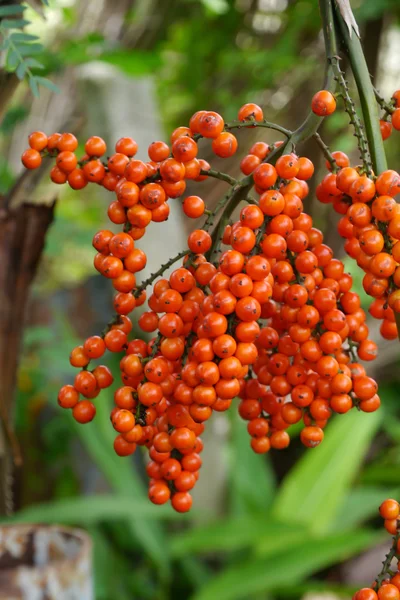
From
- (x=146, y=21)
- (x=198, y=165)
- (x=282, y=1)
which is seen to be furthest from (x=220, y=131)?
(x=146, y=21)

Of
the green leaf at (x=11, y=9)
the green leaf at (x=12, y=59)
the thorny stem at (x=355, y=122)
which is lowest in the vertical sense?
the thorny stem at (x=355, y=122)

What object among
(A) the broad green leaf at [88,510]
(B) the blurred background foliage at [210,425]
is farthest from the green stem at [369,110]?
(A) the broad green leaf at [88,510]

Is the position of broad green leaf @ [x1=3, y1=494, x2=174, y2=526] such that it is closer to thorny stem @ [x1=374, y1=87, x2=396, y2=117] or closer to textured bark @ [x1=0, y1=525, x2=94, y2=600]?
textured bark @ [x1=0, y1=525, x2=94, y2=600]

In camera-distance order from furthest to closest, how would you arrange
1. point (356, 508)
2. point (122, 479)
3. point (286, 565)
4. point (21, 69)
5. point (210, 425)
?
point (210, 425) < point (356, 508) < point (122, 479) < point (286, 565) < point (21, 69)

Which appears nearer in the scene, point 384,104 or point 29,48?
point 384,104

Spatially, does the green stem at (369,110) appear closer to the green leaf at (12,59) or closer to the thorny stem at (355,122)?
the thorny stem at (355,122)

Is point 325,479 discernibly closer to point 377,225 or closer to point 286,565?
point 286,565

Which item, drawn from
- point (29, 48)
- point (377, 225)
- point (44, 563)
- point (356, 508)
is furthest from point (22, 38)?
point (356, 508)
